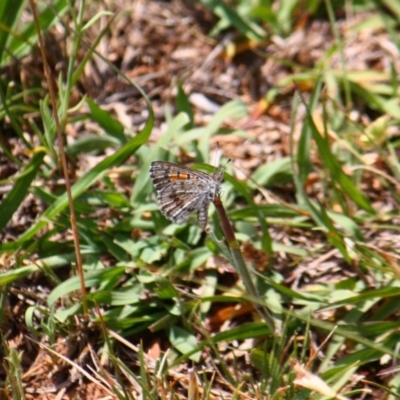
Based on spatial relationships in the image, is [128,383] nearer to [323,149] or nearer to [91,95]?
[323,149]

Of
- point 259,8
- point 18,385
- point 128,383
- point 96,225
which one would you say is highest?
point 259,8

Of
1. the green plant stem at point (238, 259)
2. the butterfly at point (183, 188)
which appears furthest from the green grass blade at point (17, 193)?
the green plant stem at point (238, 259)

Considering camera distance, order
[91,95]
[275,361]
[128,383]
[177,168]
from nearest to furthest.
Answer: [177,168] < [275,361] < [128,383] < [91,95]

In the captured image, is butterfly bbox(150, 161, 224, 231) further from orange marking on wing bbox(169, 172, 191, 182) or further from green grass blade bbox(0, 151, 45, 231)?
green grass blade bbox(0, 151, 45, 231)

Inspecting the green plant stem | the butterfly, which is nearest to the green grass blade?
the butterfly

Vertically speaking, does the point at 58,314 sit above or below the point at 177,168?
below

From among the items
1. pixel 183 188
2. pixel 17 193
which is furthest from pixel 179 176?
pixel 17 193

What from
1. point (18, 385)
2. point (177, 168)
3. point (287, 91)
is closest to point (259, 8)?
point (287, 91)

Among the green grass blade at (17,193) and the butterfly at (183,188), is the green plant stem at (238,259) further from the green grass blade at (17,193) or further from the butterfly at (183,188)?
the green grass blade at (17,193)
